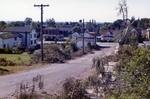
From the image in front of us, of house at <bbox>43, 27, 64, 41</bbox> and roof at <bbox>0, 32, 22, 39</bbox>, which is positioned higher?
roof at <bbox>0, 32, 22, 39</bbox>

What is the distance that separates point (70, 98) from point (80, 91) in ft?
3.24

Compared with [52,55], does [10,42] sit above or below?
below

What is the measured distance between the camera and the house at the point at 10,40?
3431 inches

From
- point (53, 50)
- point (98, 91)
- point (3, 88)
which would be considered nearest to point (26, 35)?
point (53, 50)

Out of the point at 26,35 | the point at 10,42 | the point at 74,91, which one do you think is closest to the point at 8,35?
the point at 10,42

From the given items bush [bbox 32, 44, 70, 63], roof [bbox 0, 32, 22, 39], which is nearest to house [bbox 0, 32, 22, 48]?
roof [bbox 0, 32, 22, 39]

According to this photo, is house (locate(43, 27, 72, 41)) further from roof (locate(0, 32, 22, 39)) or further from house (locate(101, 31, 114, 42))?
roof (locate(0, 32, 22, 39))

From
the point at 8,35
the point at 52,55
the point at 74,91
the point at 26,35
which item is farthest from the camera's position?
the point at 26,35

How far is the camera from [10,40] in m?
90.9

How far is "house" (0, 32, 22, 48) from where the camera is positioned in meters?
87.1

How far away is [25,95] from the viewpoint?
17.2 metres

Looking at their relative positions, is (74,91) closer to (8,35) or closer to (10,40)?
(8,35)

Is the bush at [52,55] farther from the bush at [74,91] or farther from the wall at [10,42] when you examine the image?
the bush at [74,91]

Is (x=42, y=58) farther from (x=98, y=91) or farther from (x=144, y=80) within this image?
(x=144, y=80)
